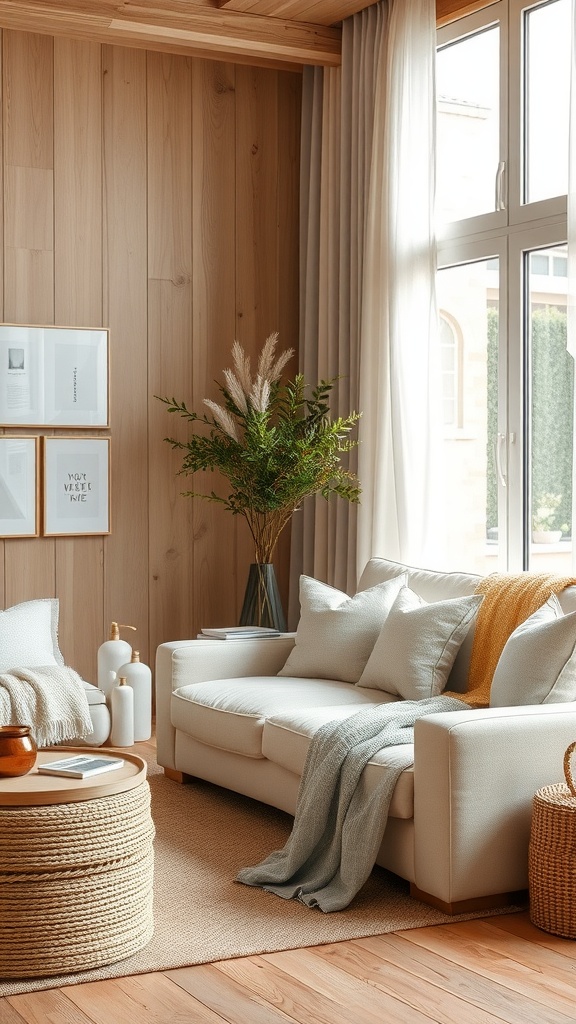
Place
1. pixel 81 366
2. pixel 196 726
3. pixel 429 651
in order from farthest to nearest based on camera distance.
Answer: pixel 81 366, pixel 196 726, pixel 429 651

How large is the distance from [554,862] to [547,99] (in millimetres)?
2799

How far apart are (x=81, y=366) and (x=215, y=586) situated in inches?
47.8

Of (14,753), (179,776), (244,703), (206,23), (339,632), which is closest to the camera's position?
(14,753)

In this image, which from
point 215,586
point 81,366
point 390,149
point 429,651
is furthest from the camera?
point 215,586

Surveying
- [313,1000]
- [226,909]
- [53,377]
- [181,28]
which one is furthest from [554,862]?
[181,28]

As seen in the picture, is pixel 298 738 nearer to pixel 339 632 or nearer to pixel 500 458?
pixel 339 632

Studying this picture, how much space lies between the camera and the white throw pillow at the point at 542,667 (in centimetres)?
329

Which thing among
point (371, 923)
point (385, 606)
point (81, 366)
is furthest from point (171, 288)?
point (371, 923)

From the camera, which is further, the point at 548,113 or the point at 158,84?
the point at 158,84

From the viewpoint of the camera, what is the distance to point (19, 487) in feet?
17.2

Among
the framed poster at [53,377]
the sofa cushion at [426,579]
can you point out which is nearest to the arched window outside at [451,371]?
the sofa cushion at [426,579]

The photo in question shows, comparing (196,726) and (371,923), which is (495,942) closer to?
(371,923)

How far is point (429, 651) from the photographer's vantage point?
381cm

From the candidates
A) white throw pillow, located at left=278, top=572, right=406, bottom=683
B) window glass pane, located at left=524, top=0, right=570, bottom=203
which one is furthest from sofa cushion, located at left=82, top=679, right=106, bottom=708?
window glass pane, located at left=524, top=0, right=570, bottom=203
